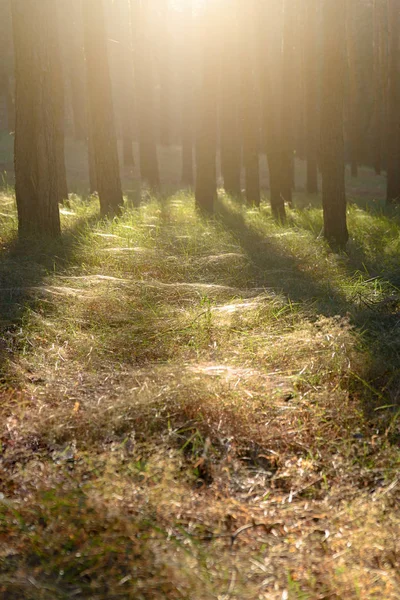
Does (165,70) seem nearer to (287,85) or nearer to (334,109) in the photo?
(287,85)

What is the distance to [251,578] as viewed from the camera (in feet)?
7.70

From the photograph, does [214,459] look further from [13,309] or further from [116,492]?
[13,309]

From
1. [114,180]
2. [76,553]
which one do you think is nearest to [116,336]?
[76,553]

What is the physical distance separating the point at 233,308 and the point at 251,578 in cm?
333

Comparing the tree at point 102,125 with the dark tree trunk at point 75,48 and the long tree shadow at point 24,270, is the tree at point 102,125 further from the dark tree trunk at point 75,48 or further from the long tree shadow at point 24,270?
the dark tree trunk at point 75,48

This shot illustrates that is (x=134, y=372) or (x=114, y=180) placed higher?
(x=114, y=180)

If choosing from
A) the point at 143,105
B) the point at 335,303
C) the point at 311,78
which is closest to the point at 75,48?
the point at 143,105

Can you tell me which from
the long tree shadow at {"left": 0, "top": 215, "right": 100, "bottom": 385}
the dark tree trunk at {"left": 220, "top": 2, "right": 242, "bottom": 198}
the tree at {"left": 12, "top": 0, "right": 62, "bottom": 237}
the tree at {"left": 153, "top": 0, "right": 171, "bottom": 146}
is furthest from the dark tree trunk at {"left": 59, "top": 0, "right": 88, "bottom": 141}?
the long tree shadow at {"left": 0, "top": 215, "right": 100, "bottom": 385}

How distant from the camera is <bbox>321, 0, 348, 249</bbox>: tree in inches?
383

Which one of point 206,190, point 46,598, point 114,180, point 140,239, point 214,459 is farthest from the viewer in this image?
point 206,190

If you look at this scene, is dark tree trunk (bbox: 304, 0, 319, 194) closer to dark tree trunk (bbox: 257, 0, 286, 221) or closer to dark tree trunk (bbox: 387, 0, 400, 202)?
dark tree trunk (bbox: 257, 0, 286, 221)

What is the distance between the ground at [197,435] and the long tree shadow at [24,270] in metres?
0.03

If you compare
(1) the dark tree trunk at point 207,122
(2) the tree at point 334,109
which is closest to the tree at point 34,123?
(2) the tree at point 334,109

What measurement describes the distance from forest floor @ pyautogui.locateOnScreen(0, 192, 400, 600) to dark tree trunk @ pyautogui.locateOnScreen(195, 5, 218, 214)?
22.4 ft
